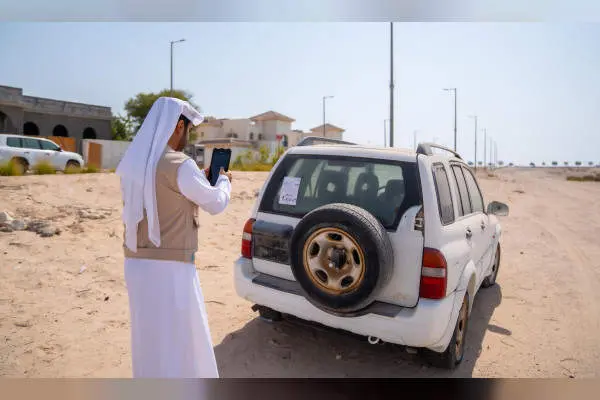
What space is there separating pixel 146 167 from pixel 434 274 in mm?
2098

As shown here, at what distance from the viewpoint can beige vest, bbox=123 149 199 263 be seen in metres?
2.54

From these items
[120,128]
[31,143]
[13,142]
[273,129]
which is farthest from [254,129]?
[13,142]

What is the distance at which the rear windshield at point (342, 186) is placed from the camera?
3.31 metres

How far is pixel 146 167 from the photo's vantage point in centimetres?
252

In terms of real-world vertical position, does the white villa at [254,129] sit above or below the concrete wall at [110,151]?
above

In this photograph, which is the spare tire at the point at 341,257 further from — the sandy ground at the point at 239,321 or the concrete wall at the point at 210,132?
the concrete wall at the point at 210,132

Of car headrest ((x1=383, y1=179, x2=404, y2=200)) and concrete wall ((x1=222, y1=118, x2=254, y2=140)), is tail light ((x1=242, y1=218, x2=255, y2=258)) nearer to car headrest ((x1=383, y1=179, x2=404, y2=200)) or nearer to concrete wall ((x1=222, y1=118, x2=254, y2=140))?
car headrest ((x1=383, y1=179, x2=404, y2=200))

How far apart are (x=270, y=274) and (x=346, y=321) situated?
0.83 m

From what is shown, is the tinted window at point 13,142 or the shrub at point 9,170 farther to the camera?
the tinted window at point 13,142

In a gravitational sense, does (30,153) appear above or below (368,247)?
above

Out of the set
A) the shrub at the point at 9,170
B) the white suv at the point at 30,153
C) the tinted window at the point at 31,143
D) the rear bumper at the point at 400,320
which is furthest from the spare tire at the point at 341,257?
the tinted window at the point at 31,143

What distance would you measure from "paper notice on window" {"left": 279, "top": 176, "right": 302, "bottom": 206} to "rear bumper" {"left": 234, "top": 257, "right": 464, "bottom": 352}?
0.77 meters

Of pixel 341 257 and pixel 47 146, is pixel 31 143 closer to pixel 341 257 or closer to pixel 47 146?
pixel 47 146

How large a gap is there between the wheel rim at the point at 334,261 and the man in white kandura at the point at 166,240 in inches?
32.3
